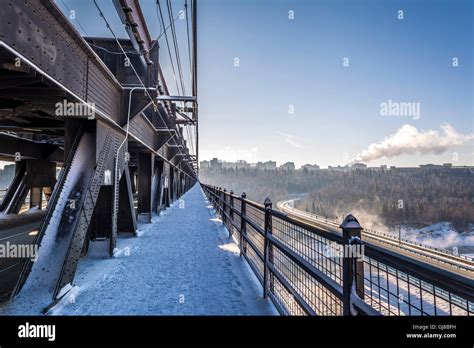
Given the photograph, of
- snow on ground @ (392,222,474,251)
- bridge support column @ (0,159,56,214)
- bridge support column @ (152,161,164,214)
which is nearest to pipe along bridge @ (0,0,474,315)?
bridge support column @ (0,159,56,214)

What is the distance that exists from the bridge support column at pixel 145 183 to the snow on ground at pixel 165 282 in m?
3.46

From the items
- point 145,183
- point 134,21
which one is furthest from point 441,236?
point 134,21

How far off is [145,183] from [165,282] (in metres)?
7.23

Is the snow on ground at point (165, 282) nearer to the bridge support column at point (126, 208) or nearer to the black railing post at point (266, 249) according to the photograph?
the black railing post at point (266, 249)

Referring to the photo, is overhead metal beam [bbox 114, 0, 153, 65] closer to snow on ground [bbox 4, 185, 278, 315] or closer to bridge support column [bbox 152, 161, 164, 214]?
snow on ground [bbox 4, 185, 278, 315]

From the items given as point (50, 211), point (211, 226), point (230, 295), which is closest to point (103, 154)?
point (50, 211)

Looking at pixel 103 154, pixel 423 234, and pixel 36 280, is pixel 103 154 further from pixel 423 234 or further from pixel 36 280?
pixel 423 234

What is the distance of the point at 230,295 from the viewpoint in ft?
14.3

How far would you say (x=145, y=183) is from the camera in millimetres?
11430

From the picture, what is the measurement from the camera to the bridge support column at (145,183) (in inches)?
449

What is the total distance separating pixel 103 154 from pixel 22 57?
3000mm

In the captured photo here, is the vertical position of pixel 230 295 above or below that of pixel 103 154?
below

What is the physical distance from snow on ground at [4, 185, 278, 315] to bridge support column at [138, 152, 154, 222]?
3.46 m

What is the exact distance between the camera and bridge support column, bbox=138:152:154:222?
11414 mm
